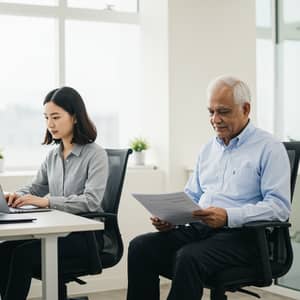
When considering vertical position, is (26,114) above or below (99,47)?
below

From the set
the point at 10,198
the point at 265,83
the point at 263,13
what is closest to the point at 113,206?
the point at 10,198

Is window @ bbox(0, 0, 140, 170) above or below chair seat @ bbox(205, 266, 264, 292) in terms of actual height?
above

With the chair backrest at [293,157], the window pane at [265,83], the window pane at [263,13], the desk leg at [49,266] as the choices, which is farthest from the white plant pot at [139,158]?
the desk leg at [49,266]

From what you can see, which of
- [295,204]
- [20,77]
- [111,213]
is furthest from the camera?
[20,77]

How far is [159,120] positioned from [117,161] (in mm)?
1545

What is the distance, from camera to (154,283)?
8.98ft

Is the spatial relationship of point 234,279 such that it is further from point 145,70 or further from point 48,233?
point 145,70

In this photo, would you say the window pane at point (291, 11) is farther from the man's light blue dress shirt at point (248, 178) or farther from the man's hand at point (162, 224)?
the man's hand at point (162, 224)

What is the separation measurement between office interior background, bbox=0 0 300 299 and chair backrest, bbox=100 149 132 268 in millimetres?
1218

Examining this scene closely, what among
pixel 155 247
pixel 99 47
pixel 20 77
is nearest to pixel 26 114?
pixel 20 77

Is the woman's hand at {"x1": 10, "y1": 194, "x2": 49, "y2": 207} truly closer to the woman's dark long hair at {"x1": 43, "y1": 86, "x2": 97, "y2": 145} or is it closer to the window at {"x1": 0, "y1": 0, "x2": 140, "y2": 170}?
the woman's dark long hair at {"x1": 43, "y1": 86, "x2": 97, "y2": 145}

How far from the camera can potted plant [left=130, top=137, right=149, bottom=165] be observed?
4.66 m

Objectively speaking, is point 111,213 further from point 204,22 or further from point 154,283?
point 204,22

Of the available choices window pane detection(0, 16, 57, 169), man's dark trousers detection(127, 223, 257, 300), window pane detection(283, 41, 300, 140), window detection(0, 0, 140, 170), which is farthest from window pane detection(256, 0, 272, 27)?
man's dark trousers detection(127, 223, 257, 300)
